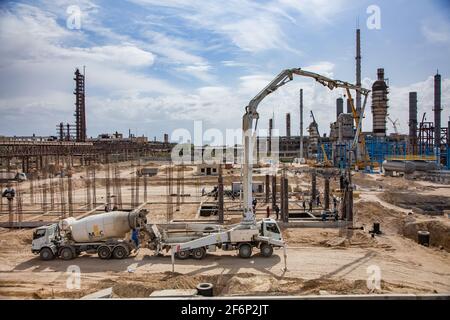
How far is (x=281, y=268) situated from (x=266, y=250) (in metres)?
1.28

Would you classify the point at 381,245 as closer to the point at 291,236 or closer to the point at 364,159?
the point at 291,236

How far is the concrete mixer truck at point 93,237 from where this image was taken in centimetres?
1343

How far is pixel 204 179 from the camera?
143ft

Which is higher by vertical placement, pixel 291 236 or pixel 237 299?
pixel 237 299

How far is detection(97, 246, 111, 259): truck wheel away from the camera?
13422 mm

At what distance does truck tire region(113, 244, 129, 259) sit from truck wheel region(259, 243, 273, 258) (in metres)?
5.23

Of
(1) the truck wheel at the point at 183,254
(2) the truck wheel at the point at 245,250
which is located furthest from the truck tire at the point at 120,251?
(2) the truck wheel at the point at 245,250

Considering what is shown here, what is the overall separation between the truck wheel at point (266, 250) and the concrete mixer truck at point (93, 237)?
15.6ft

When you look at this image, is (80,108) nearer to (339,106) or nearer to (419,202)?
(419,202)

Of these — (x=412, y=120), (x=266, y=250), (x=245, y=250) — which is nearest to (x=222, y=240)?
(x=245, y=250)
